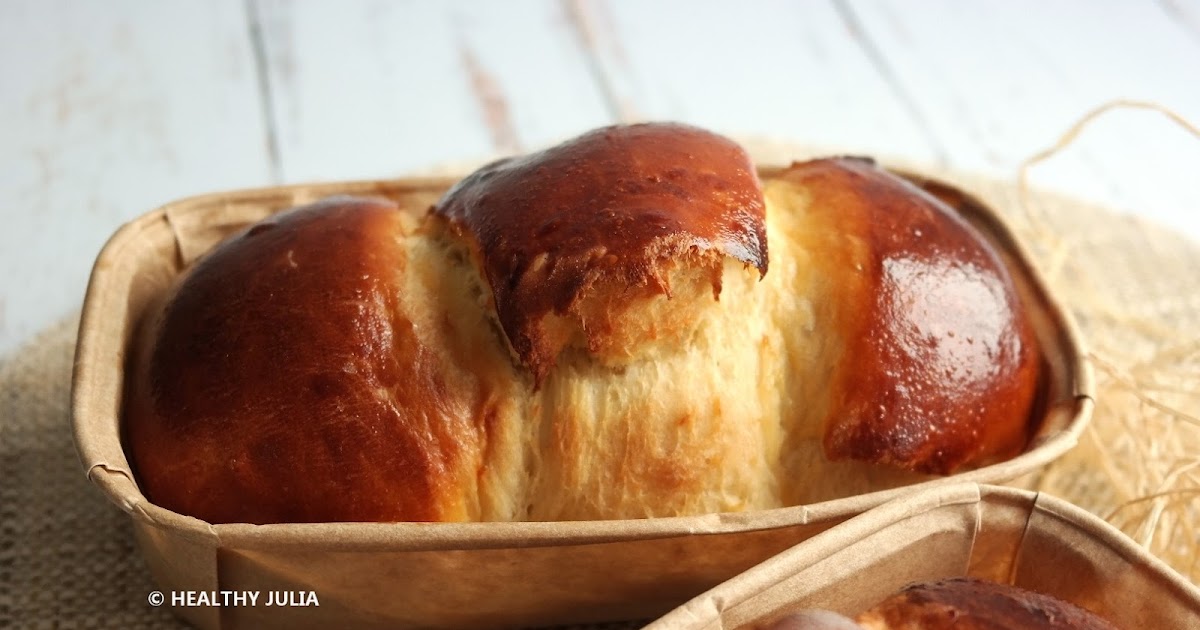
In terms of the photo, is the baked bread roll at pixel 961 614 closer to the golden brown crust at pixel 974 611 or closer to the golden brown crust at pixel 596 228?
the golden brown crust at pixel 974 611

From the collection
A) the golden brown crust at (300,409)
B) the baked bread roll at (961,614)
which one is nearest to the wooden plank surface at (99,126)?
the golden brown crust at (300,409)

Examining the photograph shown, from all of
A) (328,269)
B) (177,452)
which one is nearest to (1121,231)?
(328,269)

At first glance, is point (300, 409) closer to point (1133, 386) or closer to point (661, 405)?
point (661, 405)

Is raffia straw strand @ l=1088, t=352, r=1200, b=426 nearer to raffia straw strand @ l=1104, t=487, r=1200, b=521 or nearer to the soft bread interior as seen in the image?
raffia straw strand @ l=1104, t=487, r=1200, b=521

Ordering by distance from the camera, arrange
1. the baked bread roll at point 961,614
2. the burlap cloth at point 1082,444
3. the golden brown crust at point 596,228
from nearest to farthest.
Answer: the baked bread roll at point 961,614
the golden brown crust at point 596,228
the burlap cloth at point 1082,444

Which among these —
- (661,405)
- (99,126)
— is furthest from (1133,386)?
(99,126)

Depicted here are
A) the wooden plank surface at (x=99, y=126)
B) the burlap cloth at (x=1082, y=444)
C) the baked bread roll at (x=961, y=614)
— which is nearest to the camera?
the baked bread roll at (x=961, y=614)

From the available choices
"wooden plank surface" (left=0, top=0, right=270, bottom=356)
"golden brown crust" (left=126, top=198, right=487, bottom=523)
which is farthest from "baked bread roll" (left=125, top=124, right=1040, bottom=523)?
"wooden plank surface" (left=0, top=0, right=270, bottom=356)
